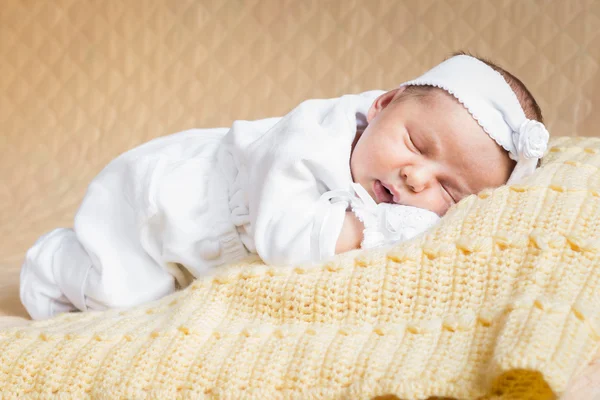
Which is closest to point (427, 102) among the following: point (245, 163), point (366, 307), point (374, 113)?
point (374, 113)

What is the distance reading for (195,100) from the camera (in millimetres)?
2229

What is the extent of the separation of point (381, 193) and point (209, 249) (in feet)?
0.96

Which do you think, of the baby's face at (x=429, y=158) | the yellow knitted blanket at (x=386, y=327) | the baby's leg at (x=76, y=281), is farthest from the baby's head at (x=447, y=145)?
the baby's leg at (x=76, y=281)

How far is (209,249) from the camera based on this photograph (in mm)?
1228

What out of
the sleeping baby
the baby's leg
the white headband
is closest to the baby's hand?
the sleeping baby

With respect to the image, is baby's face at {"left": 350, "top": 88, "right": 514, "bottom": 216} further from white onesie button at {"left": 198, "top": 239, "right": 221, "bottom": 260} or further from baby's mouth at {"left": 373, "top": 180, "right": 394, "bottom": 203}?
white onesie button at {"left": 198, "top": 239, "right": 221, "bottom": 260}

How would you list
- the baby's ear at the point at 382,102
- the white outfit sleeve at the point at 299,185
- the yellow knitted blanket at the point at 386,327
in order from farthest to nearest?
the baby's ear at the point at 382,102 → the white outfit sleeve at the point at 299,185 → the yellow knitted blanket at the point at 386,327

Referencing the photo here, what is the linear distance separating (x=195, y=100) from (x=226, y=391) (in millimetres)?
1477

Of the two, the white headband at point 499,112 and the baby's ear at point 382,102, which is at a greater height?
the white headband at point 499,112

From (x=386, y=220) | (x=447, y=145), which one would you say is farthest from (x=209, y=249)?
(x=447, y=145)

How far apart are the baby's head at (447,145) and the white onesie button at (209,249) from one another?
0.83ft

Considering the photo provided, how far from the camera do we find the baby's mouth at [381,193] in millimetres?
1200

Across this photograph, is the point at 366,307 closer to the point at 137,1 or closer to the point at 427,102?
the point at 427,102

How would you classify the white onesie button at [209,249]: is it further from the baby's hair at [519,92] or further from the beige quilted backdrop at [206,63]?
the beige quilted backdrop at [206,63]
